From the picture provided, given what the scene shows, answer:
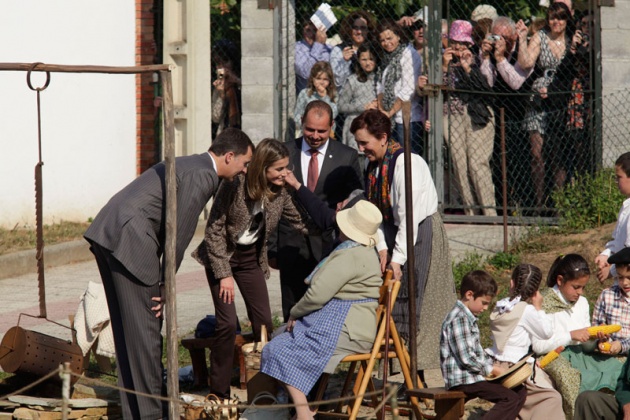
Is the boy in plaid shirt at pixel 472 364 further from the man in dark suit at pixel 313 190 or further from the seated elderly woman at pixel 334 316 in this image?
the man in dark suit at pixel 313 190

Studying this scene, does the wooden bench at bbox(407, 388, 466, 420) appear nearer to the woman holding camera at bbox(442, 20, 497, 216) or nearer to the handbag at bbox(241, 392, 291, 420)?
the handbag at bbox(241, 392, 291, 420)

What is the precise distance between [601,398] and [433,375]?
1809 millimetres

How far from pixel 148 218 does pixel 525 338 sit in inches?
88.0

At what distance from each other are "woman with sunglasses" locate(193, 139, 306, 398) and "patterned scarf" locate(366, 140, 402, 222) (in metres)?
0.54

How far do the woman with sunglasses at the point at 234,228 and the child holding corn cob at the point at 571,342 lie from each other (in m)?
1.74

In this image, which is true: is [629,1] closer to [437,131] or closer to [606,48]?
→ [606,48]

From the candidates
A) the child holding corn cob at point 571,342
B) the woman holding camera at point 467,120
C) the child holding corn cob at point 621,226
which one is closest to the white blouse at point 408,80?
the woman holding camera at point 467,120

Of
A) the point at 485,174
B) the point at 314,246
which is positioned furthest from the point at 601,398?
the point at 485,174

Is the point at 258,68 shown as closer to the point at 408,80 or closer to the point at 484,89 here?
the point at 408,80

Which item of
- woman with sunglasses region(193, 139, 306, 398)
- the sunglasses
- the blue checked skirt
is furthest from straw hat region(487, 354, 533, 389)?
the sunglasses

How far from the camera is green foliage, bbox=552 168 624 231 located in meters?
11.5

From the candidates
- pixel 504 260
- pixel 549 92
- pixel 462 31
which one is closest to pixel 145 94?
pixel 462 31

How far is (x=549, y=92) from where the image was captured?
39.4ft

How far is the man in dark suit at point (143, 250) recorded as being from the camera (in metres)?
6.66
